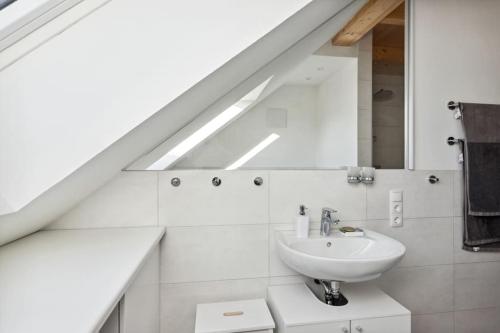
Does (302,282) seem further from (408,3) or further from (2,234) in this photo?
(408,3)

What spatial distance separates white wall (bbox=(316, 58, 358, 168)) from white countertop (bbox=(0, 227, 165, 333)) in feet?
3.33

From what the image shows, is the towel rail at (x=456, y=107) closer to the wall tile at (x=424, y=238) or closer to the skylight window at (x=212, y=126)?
the wall tile at (x=424, y=238)

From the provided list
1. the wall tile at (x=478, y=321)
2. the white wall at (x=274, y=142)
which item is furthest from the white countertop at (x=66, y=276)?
the wall tile at (x=478, y=321)

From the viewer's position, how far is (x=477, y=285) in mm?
1600

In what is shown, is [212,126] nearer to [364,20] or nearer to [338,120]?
[338,120]

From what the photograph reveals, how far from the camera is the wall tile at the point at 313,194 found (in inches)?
55.2

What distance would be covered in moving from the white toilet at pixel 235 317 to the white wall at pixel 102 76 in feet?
2.70

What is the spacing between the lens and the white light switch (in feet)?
4.91

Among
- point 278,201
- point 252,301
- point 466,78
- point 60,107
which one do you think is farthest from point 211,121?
point 466,78

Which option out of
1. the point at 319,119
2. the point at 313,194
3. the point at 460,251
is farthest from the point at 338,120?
the point at 460,251

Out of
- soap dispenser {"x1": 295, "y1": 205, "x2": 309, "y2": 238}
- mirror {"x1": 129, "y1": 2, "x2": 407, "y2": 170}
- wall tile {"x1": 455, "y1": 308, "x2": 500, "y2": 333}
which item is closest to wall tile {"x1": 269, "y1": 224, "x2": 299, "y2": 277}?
soap dispenser {"x1": 295, "y1": 205, "x2": 309, "y2": 238}

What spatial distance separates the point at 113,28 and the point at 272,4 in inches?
22.1

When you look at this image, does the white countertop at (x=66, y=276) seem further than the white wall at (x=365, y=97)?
No

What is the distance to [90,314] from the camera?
0.53 metres
